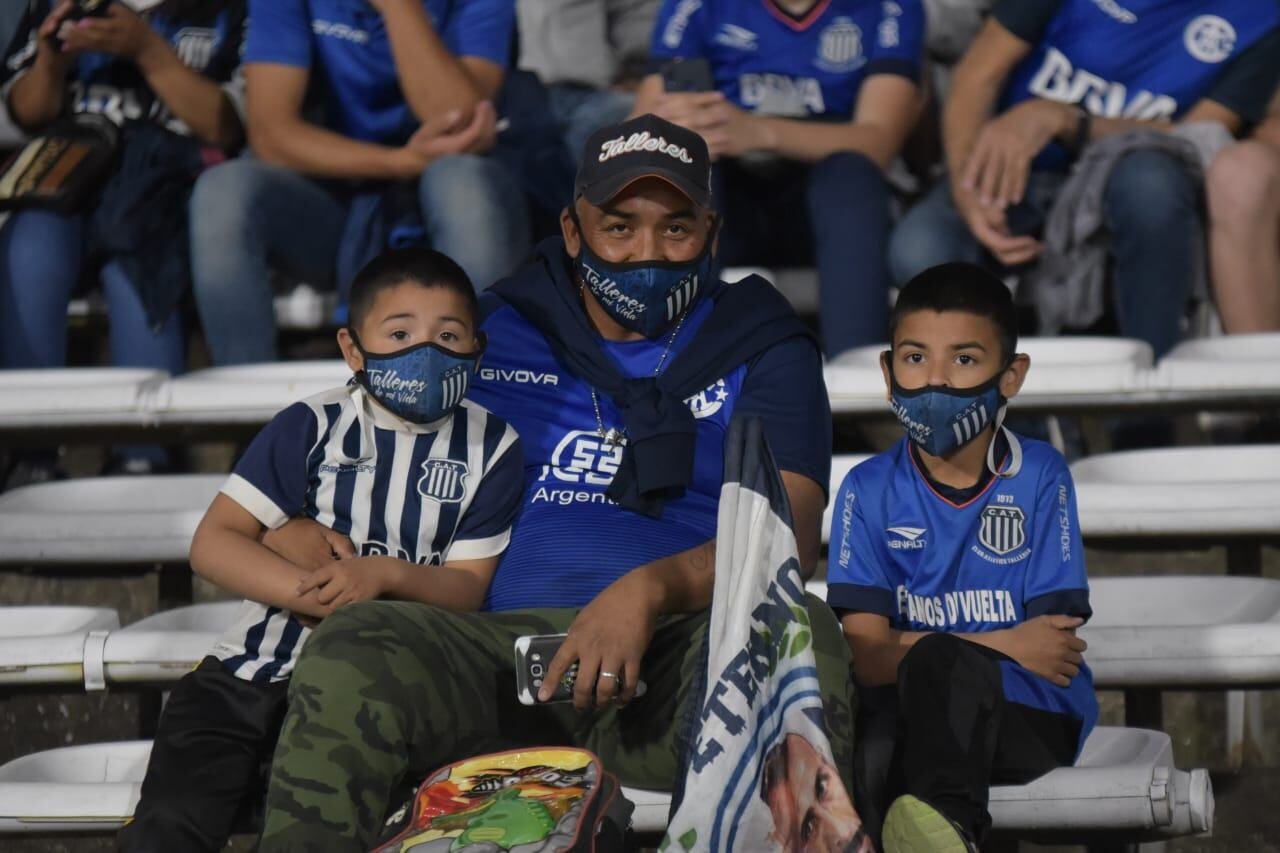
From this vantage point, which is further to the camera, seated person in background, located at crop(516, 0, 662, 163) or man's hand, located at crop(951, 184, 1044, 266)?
seated person in background, located at crop(516, 0, 662, 163)

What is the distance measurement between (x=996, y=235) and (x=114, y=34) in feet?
5.46

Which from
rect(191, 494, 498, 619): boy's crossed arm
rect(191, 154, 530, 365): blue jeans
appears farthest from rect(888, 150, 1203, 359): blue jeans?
rect(191, 494, 498, 619): boy's crossed arm

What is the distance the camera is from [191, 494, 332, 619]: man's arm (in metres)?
2.02

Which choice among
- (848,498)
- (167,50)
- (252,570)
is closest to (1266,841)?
(848,498)

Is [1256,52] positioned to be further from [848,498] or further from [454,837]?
[454,837]

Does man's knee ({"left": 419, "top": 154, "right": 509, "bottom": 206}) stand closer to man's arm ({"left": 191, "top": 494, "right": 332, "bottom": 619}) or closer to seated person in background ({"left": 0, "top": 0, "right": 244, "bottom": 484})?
seated person in background ({"left": 0, "top": 0, "right": 244, "bottom": 484})

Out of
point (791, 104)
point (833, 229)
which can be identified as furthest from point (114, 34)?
point (833, 229)

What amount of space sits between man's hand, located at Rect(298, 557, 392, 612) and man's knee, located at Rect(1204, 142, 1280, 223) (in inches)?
70.5

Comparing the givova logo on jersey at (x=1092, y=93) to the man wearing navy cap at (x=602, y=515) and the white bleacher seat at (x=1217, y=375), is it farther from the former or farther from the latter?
the man wearing navy cap at (x=602, y=515)

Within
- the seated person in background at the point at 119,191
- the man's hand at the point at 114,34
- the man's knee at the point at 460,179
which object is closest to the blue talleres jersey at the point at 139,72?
the seated person in background at the point at 119,191

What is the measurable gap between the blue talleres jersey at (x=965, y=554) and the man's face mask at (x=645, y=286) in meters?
0.33

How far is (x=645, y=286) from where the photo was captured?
2.21 metres

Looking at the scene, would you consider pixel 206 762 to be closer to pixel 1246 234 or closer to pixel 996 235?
pixel 996 235

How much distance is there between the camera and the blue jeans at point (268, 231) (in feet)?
10.4
